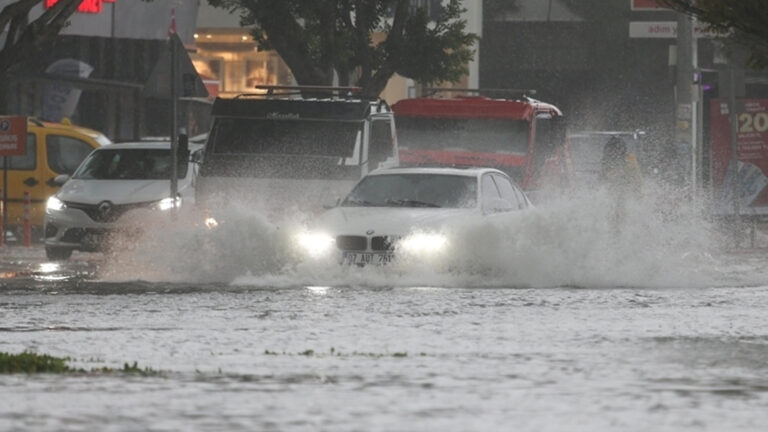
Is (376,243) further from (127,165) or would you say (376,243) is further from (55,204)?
(127,165)

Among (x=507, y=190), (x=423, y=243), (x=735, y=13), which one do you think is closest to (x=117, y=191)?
(x=507, y=190)

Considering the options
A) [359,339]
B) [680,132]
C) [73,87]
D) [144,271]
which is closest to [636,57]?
[73,87]

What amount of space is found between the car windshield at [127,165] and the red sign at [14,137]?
1.87m

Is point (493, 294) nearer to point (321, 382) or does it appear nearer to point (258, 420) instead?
point (321, 382)

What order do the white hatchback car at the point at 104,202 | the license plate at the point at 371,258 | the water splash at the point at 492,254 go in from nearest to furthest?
the license plate at the point at 371,258 < the water splash at the point at 492,254 < the white hatchback car at the point at 104,202

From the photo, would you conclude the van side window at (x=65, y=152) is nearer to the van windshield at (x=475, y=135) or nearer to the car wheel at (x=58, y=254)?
the car wheel at (x=58, y=254)

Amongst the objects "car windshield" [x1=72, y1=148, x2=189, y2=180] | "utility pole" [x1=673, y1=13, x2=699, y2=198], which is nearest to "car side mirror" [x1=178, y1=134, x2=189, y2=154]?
"car windshield" [x1=72, y1=148, x2=189, y2=180]

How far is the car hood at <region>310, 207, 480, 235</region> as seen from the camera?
21.0 m

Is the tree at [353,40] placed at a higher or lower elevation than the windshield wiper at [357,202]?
higher

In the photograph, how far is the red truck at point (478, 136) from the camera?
3198cm

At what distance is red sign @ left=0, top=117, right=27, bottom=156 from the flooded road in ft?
29.8

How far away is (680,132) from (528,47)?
31764 mm

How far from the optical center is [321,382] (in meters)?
11.6

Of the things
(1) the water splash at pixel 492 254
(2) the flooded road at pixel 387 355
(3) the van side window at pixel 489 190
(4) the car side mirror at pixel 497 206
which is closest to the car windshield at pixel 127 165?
(1) the water splash at pixel 492 254
